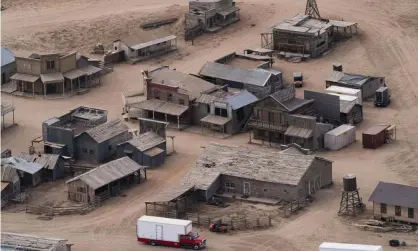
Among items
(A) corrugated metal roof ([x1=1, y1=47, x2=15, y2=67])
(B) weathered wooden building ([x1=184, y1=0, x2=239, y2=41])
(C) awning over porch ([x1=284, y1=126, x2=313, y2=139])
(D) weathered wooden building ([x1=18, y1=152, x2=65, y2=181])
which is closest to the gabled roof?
(C) awning over porch ([x1=284, y1=126, x2=313, y2=139])

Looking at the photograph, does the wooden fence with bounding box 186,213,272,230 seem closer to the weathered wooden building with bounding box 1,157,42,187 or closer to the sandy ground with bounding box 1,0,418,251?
the sandy ground with bounding box 1,0,418,251

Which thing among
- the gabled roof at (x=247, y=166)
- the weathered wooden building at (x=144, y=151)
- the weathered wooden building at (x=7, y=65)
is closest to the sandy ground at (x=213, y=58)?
the weathered wooden building at (x=144, y=151)

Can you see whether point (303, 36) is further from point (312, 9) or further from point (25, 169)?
point (25, 169)

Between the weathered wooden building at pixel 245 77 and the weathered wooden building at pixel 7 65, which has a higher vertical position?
the weathered wooden building at pixel 245 77

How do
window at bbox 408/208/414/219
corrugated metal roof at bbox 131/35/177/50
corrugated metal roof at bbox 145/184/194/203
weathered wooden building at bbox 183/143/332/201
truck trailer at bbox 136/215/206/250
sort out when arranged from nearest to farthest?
truck trailer at bbox 136/215/206/250 < window at bbox 408/208/414/219 < corrugated metal roof at bbox 145/184/194/203 < weathered wooden building at bbox 183/143/332/201 < corrugated metal roof at bbox 131/35/177/50

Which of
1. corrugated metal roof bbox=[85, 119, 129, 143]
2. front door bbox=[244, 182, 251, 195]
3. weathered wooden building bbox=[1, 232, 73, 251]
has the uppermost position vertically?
corrugated metal roof bbox=[85, 119, 129, 143]

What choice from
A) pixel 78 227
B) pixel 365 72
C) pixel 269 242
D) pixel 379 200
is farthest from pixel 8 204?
pixel 365 72

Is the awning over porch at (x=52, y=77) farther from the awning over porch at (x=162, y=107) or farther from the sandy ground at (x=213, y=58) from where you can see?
the awning over porch at (x=162, y=107)

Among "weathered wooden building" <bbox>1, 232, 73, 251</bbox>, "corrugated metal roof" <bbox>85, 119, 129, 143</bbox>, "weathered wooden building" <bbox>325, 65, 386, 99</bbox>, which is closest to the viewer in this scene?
"weathered wooden building" <bbox>1, 232, 73, 251</bbox>
